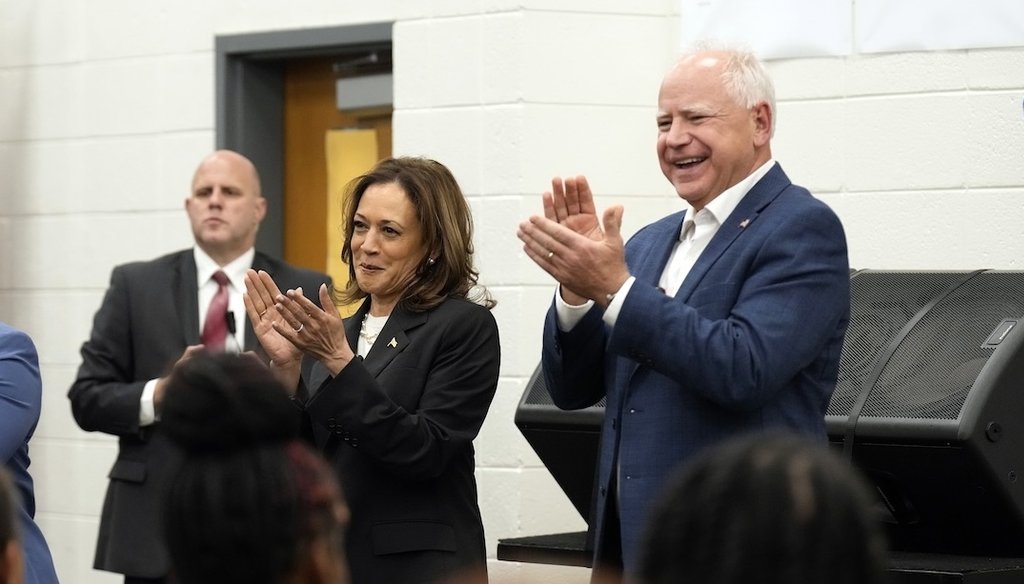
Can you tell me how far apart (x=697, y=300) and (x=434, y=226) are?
Answer: 26.2 inches

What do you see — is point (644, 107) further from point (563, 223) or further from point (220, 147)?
point (563, 223)

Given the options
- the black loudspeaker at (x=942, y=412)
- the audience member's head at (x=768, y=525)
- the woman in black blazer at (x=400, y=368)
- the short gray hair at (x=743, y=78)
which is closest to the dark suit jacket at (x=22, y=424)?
the woman in black blazer at (x=400, y=368)

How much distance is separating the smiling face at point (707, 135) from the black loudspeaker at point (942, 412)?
646 millimetres

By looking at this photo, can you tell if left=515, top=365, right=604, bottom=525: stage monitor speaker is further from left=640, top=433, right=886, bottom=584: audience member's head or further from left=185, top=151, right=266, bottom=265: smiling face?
left=640, top=433, right=886, bottom=584: audience member's head

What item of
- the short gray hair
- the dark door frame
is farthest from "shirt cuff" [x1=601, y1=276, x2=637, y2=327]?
the dark door frame

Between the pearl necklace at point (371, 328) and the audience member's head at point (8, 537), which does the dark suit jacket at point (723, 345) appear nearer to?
the pearl necklace at point (371, 328)

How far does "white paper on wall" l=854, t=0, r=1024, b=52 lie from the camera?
13.5ft

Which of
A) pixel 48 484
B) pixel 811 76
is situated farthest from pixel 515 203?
pixel 48 484

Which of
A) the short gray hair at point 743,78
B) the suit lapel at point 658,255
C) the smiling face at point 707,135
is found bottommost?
the suit lapel at point 658,255

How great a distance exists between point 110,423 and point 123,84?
1.66 metres

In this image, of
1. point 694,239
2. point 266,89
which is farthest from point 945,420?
point 266,89

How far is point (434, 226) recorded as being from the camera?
3.15 m

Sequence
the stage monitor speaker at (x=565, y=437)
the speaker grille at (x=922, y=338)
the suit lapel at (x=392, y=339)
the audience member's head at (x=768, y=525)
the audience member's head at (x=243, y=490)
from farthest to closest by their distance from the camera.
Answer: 1. the stage monitor speaker at (x=565, y=437)
2. the speaker grille at (x=922, y=338)
3. the suit lapel at (x=392, y=339)
4. the audience member's head at (x=243, y=490)
5. the audience member's head at (x=768, y=525)

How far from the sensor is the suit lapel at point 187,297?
432cm
